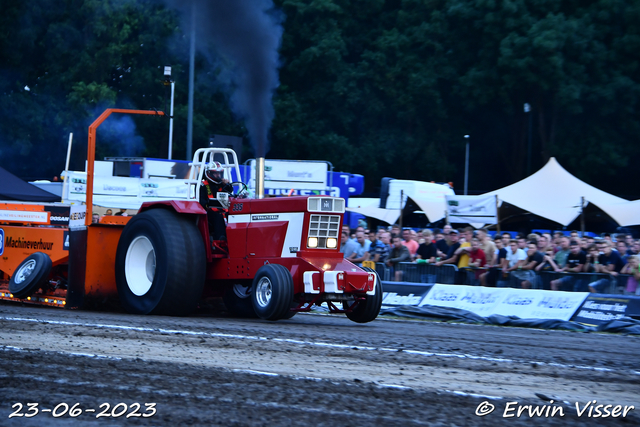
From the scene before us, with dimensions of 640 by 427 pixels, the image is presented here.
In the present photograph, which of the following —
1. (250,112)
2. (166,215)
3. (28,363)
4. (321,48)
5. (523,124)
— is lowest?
(28,363)

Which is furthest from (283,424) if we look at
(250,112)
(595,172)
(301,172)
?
(595,172)

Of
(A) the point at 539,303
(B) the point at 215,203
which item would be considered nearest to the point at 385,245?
Answer: (A) the point at 539,303

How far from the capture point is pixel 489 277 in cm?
1453

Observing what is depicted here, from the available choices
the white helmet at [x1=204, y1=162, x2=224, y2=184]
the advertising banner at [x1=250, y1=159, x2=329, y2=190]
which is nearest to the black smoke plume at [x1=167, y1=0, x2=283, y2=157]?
the advertising banner at [x1=250, y1=159, x2=329, y2=190]

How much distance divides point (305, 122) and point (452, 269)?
27.9 meters

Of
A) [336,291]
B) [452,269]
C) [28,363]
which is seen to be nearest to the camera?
[28,363]

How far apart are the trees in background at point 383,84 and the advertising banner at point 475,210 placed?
16.9 m

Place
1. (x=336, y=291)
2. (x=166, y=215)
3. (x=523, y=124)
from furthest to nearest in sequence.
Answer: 1. (x=523, y=124)
2. (x=166, y=215)
3. (x=336, y=291)

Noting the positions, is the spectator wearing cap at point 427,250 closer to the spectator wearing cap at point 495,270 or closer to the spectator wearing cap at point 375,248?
the spectator wearing cap at point 375,248

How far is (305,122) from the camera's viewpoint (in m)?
42.2

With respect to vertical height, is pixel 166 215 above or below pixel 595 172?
below

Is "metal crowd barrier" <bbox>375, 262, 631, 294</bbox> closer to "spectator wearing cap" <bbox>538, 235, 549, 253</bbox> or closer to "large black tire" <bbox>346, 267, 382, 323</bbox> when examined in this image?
"spectator wearing cap" <bbox>538, 235, 549, 253</bbox>

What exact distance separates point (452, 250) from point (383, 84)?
26.7 meters

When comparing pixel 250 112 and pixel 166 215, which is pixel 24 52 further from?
pixel 166 215
